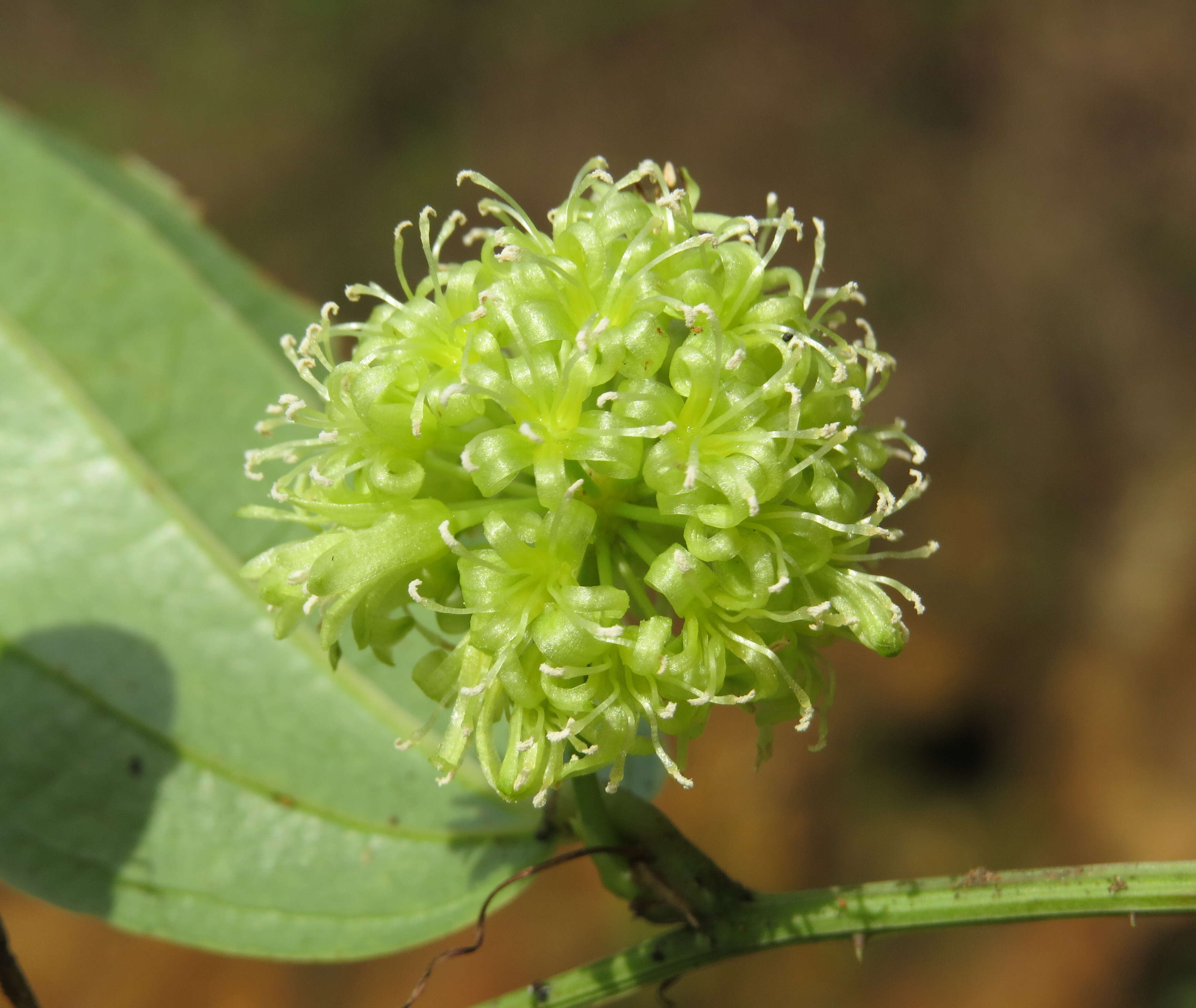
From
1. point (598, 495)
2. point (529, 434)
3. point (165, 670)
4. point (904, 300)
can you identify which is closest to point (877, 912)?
point (598, 495)

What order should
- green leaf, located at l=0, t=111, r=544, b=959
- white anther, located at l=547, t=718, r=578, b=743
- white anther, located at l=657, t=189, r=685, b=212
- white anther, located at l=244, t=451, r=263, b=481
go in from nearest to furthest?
white anther, located at l=547, t=718, r=578, b=743, white anther, located at l=657, t=189, r=685, b=212, white anther, located at l=244, t=451, r=263, b=481, green leaf, located at l=0, t=111, r=544, b=959

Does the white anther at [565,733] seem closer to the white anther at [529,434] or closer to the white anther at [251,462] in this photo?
the white anther at [529,434]

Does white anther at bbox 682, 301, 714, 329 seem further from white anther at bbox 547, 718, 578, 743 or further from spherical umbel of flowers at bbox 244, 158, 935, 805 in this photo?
white anther at bbox 547, 718, 578, 743

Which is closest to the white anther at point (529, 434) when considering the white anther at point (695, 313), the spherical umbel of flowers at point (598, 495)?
the spherical umbel of flowers at point (598, 495)


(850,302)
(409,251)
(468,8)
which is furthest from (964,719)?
(468,8)

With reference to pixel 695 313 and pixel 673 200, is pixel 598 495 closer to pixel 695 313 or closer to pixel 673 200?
pixel 695 313

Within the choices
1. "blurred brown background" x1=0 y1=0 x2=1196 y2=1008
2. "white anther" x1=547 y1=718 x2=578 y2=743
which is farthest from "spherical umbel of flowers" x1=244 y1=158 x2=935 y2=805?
"blurred brown background" x1=0 y1=0 x2=1196 y2=1008

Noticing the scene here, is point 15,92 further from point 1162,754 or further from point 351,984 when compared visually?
point 1162,754
